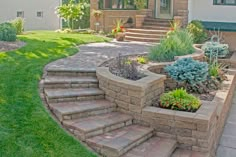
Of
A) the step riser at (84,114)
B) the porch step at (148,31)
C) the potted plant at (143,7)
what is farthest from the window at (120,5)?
the step riser at (84,114)

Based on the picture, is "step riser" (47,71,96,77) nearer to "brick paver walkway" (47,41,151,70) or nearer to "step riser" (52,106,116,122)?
"brick paver walkway" (47,41,151,70)

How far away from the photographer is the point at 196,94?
7.06m

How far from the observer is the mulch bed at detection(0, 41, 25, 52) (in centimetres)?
937

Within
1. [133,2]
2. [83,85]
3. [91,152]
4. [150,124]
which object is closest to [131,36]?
[133,2]

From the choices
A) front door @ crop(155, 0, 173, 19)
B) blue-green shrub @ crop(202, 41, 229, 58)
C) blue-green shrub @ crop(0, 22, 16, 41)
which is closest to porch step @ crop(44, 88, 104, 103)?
blue-green shrub @ crop(202, 41, 229, 58)

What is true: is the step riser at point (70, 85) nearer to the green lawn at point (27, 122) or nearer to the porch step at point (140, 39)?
the green lawn at point (27, 122)

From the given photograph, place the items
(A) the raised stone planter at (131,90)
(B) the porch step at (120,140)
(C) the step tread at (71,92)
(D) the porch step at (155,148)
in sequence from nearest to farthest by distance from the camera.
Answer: (B) the porch step at (120,140) < (D) the porch step at (155,148) < (A) the raised stone planter at (131,90) < (C) the step tread at (71,92)

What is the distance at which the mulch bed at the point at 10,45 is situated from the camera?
9366 mm

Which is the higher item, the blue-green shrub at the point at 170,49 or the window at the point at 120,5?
the window at the point at 120,5

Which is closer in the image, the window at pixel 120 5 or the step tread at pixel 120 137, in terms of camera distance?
the step tread at pixel 120 137

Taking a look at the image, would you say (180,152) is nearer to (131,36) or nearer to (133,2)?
(131,36)

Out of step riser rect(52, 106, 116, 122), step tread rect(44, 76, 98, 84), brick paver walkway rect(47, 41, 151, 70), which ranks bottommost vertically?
step riser rect(52, 106, 116, 122)

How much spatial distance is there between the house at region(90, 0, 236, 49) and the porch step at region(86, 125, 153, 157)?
8378mm

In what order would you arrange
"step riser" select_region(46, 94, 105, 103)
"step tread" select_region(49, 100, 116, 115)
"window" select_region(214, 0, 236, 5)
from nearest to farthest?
1. "step tread" select_region(49, 100, 116, 115)
2. "step riser" select_region(46, 94, 105, 103)
3. "window" select_region(214, 0, 236, 5)
